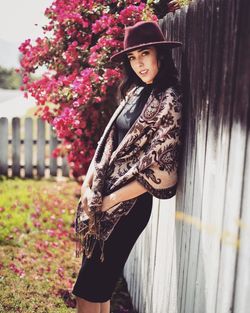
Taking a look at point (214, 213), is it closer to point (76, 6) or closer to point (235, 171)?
point (235, 171)

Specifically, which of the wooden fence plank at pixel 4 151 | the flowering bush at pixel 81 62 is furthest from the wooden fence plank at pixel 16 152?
the flowering bush at pixel 81 62

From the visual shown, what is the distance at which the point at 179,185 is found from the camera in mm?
2479

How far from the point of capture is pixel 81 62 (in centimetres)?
457

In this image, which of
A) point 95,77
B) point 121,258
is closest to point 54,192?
point 95,77

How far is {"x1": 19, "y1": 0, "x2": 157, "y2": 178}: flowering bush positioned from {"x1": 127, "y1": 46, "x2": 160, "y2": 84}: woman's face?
998 mm

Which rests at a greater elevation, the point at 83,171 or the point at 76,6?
the point at 76,6

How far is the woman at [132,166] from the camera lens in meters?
2.28

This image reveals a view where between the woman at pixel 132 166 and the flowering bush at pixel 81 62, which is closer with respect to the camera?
the woman at pixel 132 166

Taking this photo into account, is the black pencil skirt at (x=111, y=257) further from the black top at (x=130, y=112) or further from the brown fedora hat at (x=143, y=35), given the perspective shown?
the brown fedora hat at (x=143, y=35)

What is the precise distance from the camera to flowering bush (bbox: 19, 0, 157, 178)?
152 inches

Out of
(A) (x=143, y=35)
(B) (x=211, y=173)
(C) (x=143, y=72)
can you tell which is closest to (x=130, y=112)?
(C) (x=143, y=72)

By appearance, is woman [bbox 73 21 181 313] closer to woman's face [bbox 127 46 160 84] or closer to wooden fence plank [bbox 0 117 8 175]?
woman's face [bbox 127 46 160 84]

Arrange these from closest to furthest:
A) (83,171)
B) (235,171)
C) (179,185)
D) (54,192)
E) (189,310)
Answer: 1. (235,171)
2. (189,310)
3. (179,185)
4. (83,171)
5. (54,192)

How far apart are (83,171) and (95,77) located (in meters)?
1.82
